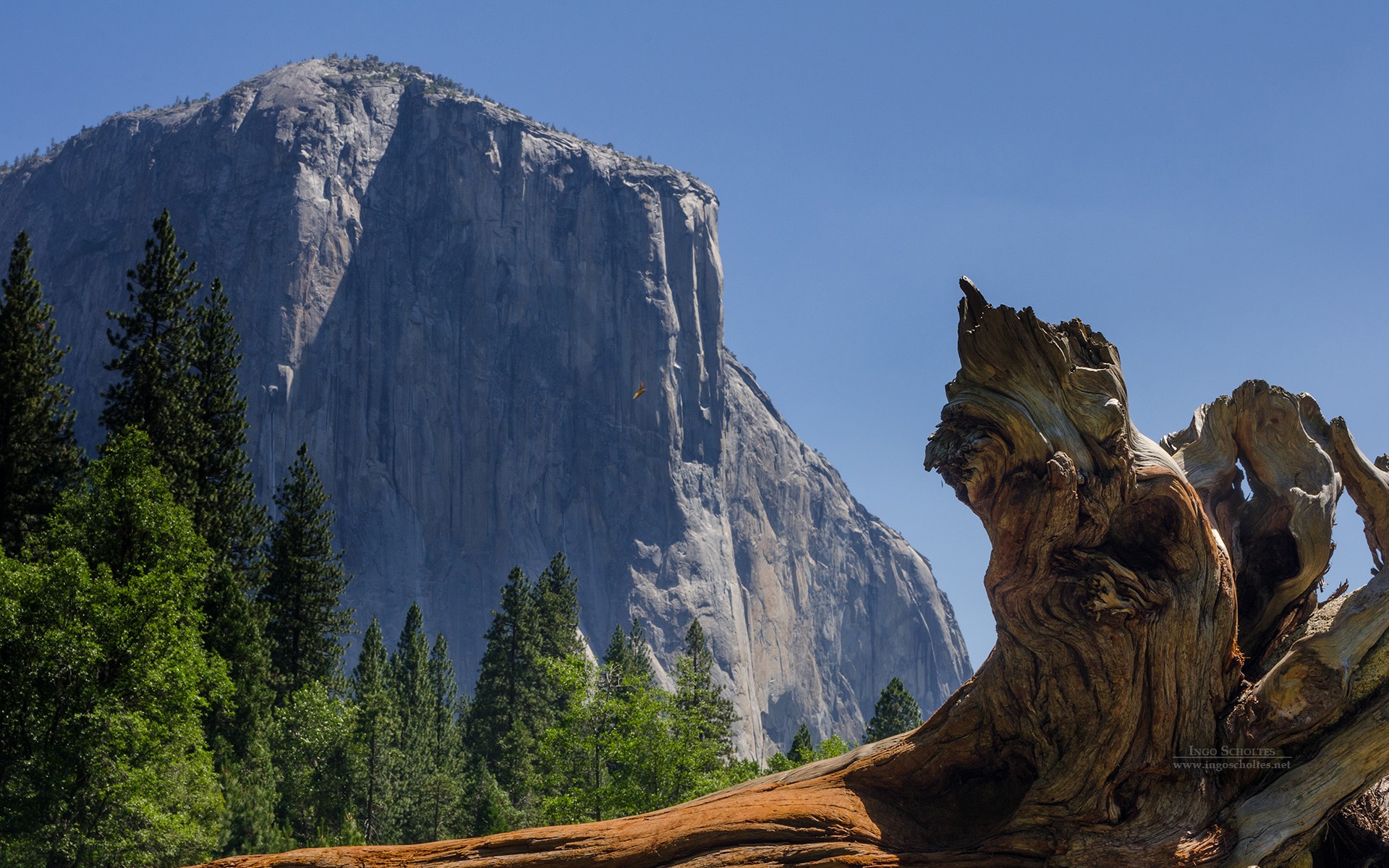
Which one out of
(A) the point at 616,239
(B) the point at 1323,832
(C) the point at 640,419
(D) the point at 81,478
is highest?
(A) the point at 616,239

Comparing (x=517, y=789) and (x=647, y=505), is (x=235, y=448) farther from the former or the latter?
(x=647, y=505)

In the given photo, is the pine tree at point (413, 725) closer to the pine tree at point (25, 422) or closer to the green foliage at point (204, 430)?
the green foliage at point (204, 430)

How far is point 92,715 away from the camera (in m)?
19.5

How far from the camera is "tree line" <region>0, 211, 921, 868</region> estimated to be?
19828 millimetres

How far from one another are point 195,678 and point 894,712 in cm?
5035

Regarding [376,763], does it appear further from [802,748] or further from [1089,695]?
[1089,695]

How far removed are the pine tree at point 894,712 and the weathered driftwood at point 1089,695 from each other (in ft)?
189

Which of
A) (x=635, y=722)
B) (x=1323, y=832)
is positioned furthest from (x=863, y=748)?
(x=635, y=722)

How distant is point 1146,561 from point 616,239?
537ft

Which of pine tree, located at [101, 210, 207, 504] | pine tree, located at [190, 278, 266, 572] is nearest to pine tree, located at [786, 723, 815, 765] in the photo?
pine tree, located at [190, 278, 266, 572]

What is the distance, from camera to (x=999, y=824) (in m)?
9.16

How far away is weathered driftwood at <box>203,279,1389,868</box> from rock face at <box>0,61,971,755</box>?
140159mm

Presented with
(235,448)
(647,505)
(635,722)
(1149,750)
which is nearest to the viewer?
(1149,750)

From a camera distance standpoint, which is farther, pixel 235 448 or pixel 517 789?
pixel 517 789
